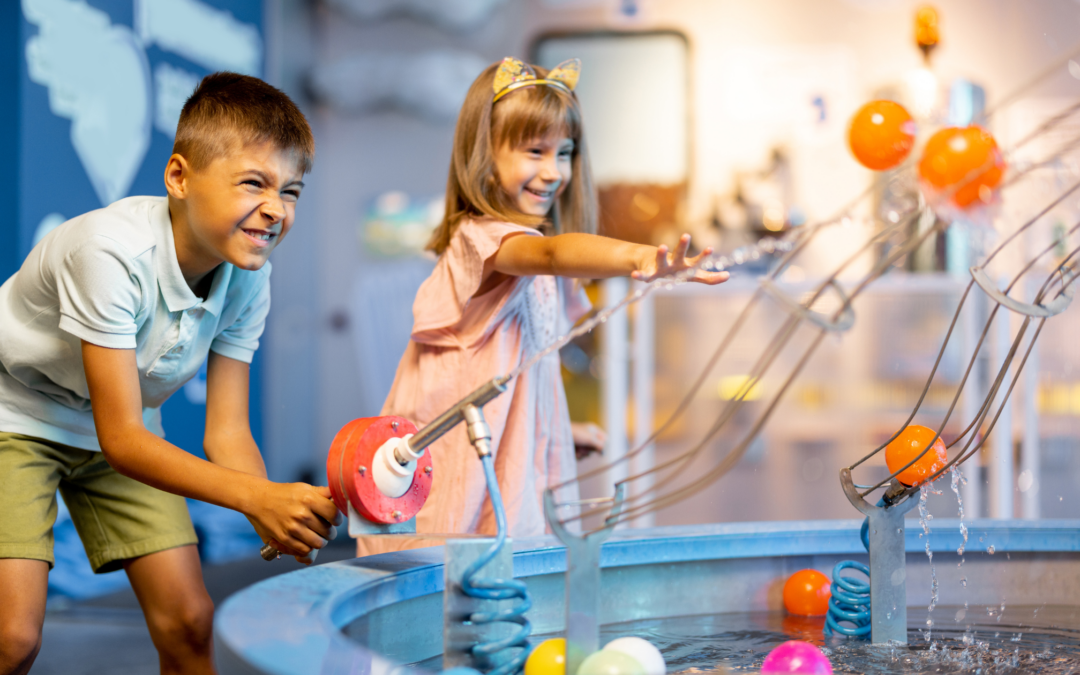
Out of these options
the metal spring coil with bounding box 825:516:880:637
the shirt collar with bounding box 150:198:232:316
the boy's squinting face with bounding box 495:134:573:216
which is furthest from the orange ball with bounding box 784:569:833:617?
the shirt collar with bounding box 150:198:232:316

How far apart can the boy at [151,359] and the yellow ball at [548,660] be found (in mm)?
232

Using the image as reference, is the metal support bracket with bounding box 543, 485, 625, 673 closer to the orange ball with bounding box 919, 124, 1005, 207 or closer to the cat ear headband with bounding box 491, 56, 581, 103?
the orange ball with bounding box 919, 124, 1005, 207

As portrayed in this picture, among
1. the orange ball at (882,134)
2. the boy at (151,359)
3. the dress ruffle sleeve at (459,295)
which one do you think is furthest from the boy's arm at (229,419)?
the orange ball at (882,134)

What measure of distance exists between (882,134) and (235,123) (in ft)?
1.99

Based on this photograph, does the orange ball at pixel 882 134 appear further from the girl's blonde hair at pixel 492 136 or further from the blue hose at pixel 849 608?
the girl's blonde hair at pixel 492 136

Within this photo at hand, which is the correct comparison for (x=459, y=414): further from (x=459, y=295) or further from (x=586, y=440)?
(x=586, y=440)

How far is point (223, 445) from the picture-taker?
1069mm

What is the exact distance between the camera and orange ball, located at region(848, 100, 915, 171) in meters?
0.83

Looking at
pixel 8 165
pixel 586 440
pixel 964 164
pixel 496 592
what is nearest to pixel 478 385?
pixel 586 440

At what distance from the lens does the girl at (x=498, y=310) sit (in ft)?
3.88

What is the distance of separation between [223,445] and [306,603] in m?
0.47

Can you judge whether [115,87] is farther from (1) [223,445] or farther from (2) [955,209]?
(2) [955,209]

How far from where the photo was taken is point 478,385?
119cm

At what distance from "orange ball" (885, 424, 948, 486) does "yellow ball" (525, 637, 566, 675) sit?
0.36 meters
